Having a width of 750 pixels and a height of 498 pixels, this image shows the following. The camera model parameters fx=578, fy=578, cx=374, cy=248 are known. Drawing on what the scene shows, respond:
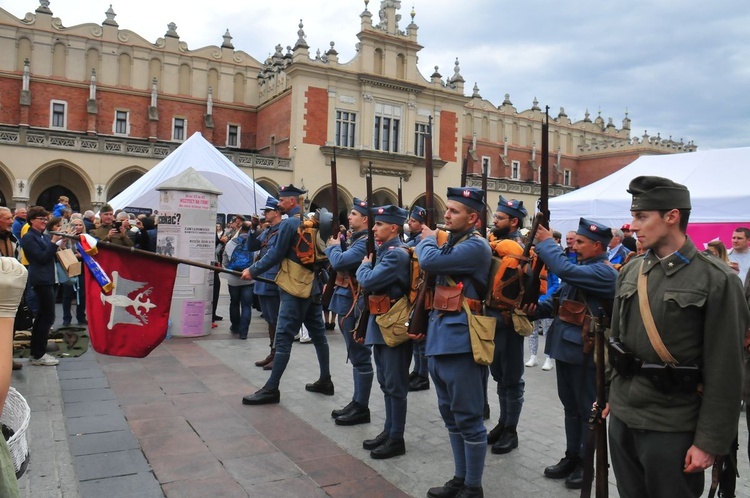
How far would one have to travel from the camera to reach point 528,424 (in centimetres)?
544

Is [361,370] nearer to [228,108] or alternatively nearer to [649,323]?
[649,323]

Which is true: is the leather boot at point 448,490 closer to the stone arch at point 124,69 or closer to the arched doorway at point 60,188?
the arched doorway at point 60,188

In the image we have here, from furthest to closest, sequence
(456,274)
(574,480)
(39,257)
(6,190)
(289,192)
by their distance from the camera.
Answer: (6,190) → (39,257) → (289,192) → (574,480) → (456,274)

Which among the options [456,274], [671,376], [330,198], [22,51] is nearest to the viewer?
[671,376]

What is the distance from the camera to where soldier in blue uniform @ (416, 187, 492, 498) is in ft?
11.9

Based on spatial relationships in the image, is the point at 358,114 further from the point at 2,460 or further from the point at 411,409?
the point at 2,460

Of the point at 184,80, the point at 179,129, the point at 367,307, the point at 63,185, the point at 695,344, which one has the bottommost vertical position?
the point at 367,307

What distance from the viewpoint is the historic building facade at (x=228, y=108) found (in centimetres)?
3003

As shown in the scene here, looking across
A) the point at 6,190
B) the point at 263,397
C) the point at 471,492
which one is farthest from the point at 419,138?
the point at 471,492

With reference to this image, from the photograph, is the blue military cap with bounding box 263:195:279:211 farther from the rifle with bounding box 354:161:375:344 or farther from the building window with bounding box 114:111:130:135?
the building window with bounding box 114:111:130:135

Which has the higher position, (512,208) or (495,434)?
(512,208)

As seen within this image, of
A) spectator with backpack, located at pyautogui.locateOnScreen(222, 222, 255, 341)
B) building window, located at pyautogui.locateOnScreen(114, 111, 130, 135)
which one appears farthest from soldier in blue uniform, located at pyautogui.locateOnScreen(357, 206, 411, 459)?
building window, located at pyautogui.locateOnScreen(114, 111, 130, 135)

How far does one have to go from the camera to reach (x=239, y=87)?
37.2m

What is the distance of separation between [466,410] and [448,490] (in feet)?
1.84
